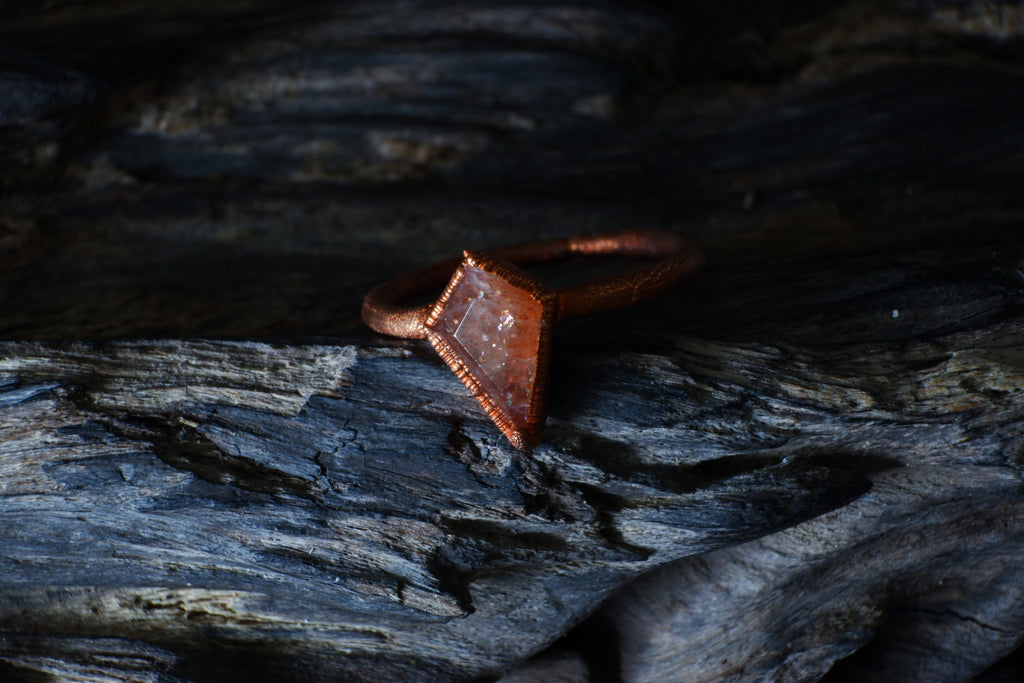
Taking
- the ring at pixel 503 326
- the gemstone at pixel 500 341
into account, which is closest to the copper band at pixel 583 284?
the ring at pixel 503 326

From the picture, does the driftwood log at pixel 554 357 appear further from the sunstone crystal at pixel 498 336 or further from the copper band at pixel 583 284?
the sunstone crystal at pixel 498 336

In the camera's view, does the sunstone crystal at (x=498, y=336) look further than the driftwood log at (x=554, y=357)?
No

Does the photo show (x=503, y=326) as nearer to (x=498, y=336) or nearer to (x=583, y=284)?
(x=498, y=336)

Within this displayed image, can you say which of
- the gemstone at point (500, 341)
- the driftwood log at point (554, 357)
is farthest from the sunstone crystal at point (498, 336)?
the driftwood log at point (554, 357)

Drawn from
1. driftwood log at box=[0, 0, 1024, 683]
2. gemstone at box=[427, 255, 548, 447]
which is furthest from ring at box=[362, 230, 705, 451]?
driftwood log at box=[0, 0, 1024, 683]

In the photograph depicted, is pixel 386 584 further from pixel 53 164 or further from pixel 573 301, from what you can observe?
pixel 53 164

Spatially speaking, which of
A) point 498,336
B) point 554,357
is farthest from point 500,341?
point 554,357

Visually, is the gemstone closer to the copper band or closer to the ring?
the ring
